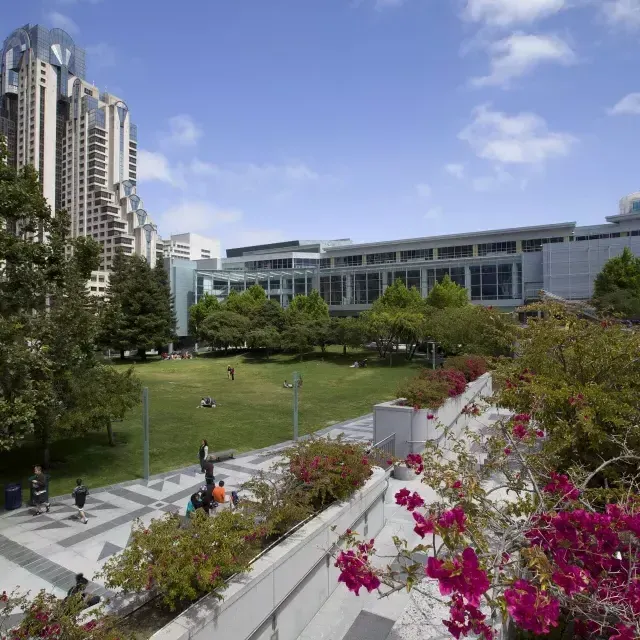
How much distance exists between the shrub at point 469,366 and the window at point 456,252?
46.3 m

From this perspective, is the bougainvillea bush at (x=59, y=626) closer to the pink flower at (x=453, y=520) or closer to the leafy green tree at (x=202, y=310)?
the pink flower at (x=453, y=520)

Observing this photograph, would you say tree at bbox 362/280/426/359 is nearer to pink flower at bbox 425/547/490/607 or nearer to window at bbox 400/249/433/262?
window at bbox 400/249/433/262

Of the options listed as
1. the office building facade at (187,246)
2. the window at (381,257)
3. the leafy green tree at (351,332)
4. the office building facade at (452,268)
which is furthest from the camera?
the office building facade at (187,246)

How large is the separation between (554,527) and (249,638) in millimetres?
3475

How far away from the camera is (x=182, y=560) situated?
4.63 m

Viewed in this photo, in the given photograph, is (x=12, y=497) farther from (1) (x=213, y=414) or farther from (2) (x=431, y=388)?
(1) (x=213, y=414)

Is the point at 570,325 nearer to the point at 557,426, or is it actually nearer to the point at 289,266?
the point at 557,426

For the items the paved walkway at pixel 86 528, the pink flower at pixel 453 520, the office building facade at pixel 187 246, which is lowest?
the paved walkway at pixel 86 528

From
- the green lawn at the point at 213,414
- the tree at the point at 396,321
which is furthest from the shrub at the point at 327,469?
the tree at the point at 396,321

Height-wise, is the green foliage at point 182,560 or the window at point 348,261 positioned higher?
the window at point 348,261

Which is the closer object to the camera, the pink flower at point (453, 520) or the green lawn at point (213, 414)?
the pink flower at point (453, 520)

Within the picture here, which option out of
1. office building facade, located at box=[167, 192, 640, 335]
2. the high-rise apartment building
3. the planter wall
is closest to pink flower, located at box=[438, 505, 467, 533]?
the planter wall

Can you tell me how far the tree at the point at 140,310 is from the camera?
50375 mm

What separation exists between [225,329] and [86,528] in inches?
1585
